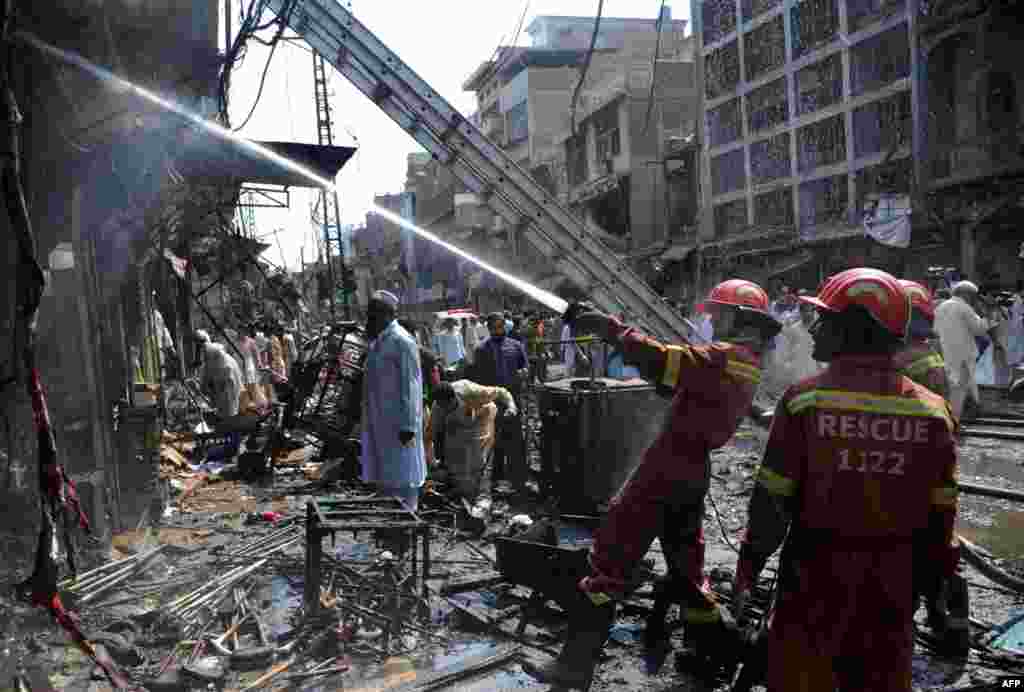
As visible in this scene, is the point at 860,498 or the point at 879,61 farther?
the point at 879,61

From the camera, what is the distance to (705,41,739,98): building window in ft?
103

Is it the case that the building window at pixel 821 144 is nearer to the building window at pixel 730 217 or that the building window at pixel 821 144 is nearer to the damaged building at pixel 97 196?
the building window at pixel 730 217

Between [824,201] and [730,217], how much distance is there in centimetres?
517

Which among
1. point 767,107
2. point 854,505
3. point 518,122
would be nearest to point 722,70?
point 767,107

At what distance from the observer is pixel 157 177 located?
780 centimetres

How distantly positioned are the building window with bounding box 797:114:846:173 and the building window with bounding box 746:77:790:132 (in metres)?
1.40

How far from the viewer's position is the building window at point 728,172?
31125 millimetres

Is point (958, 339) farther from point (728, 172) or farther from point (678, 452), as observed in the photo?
point (728, 172)

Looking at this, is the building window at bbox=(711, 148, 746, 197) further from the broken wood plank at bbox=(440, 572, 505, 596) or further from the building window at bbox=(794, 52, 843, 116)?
the broken wood plank at bbox=(440, 572, 505, 596)

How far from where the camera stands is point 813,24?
27.3m

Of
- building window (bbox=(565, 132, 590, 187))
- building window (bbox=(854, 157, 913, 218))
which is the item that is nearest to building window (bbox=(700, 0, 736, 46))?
building window (bbox=(565, 132, 590, 187))

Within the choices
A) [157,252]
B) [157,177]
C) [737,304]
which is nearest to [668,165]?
[157,252]

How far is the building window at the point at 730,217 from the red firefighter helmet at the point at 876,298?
96.7 ft

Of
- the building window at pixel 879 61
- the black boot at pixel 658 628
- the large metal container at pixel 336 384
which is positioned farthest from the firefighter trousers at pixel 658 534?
the building window at pixel 879 61
